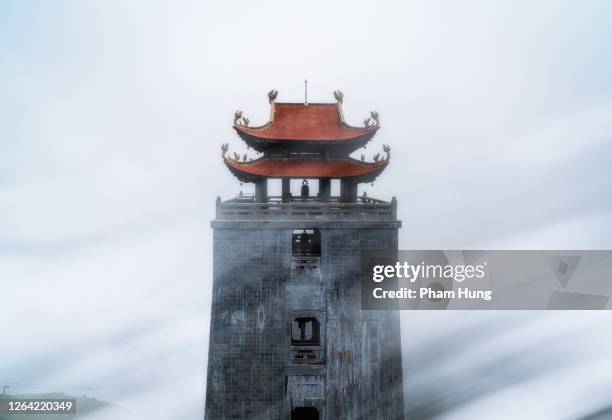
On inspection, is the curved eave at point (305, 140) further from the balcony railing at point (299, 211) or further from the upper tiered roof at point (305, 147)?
the balcony railing at point (299, 211)

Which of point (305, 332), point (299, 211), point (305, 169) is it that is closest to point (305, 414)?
point (305, 332)

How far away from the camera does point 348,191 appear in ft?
94.8

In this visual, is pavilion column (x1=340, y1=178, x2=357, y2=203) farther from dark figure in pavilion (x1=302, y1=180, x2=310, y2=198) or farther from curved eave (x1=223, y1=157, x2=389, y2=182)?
dark figure in pavilion (x1=302, y1=180, x2=310, y2=198)

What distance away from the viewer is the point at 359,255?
90.1ft

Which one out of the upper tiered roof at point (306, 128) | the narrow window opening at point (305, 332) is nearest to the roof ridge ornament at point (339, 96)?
the upper tiered roof at point (306, 128)

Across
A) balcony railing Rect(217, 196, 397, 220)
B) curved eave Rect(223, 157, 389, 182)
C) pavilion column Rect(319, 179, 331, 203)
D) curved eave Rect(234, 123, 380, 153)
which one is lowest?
balcony railing Rect(217, 196, 397, 220)

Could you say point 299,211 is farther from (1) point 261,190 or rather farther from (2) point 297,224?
(1) point 261,190

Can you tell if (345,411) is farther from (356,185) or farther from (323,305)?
(356,185)

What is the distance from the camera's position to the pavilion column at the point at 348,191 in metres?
28.9

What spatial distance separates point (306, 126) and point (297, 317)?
8.52 m

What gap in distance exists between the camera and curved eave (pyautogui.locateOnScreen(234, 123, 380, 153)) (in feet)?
92.7

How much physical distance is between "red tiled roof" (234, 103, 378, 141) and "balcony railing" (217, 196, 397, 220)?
3042mm

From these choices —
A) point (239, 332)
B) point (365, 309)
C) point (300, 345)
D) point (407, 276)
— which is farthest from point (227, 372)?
point (407, 276)

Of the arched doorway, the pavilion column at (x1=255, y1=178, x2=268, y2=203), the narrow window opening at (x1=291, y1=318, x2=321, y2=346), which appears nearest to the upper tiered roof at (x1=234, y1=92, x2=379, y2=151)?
the pavilion column at (x1=255, y1=178, x2=268, y2=203)
